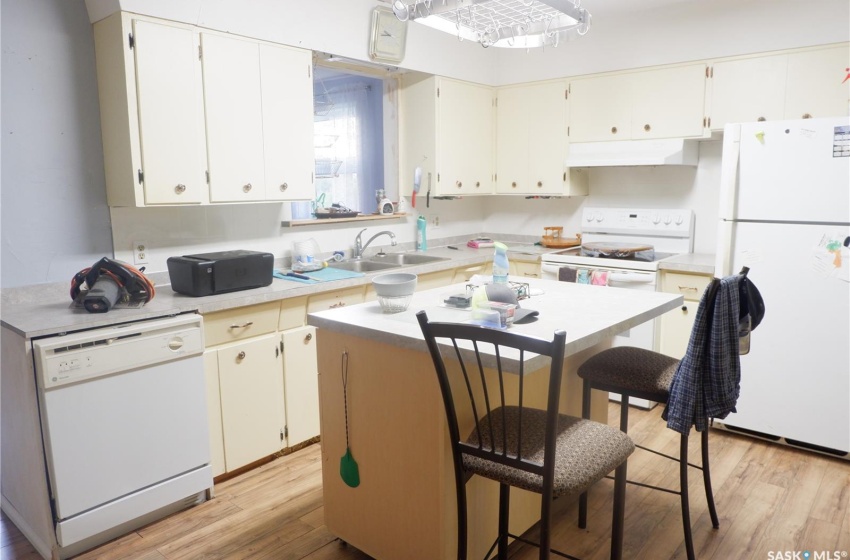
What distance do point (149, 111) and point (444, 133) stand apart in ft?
6.76

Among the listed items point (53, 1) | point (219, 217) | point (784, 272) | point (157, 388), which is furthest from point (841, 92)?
point (53, 1)

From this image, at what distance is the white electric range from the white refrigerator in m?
0.57

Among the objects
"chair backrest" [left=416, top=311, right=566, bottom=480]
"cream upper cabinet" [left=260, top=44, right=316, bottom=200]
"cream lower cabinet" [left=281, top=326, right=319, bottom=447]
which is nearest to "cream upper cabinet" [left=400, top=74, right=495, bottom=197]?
"cream upper cabinet" [left=260, top=44, right=316, bottom=200]

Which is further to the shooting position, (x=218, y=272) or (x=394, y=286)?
(x=218, y=272)

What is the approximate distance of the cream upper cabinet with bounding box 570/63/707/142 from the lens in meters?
3.68

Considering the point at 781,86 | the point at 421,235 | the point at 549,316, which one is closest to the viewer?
the point at 549,316

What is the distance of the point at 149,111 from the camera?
263cm

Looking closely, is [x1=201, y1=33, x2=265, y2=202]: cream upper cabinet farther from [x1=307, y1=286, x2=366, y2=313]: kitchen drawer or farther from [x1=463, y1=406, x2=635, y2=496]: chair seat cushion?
[x1=463, y1=406, x2=635, y2=496]: chair seat cushion

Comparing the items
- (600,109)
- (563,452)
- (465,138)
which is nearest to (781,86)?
(600,109)

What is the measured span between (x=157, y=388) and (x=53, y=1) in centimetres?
175

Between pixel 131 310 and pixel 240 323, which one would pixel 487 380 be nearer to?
pixel 240 323

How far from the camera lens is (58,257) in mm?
2693

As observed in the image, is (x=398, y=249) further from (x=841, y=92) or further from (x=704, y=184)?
(x=841, y=92)

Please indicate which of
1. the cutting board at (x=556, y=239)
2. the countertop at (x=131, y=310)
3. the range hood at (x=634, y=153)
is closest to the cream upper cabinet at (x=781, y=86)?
the range hood at (x=634, y=153)
